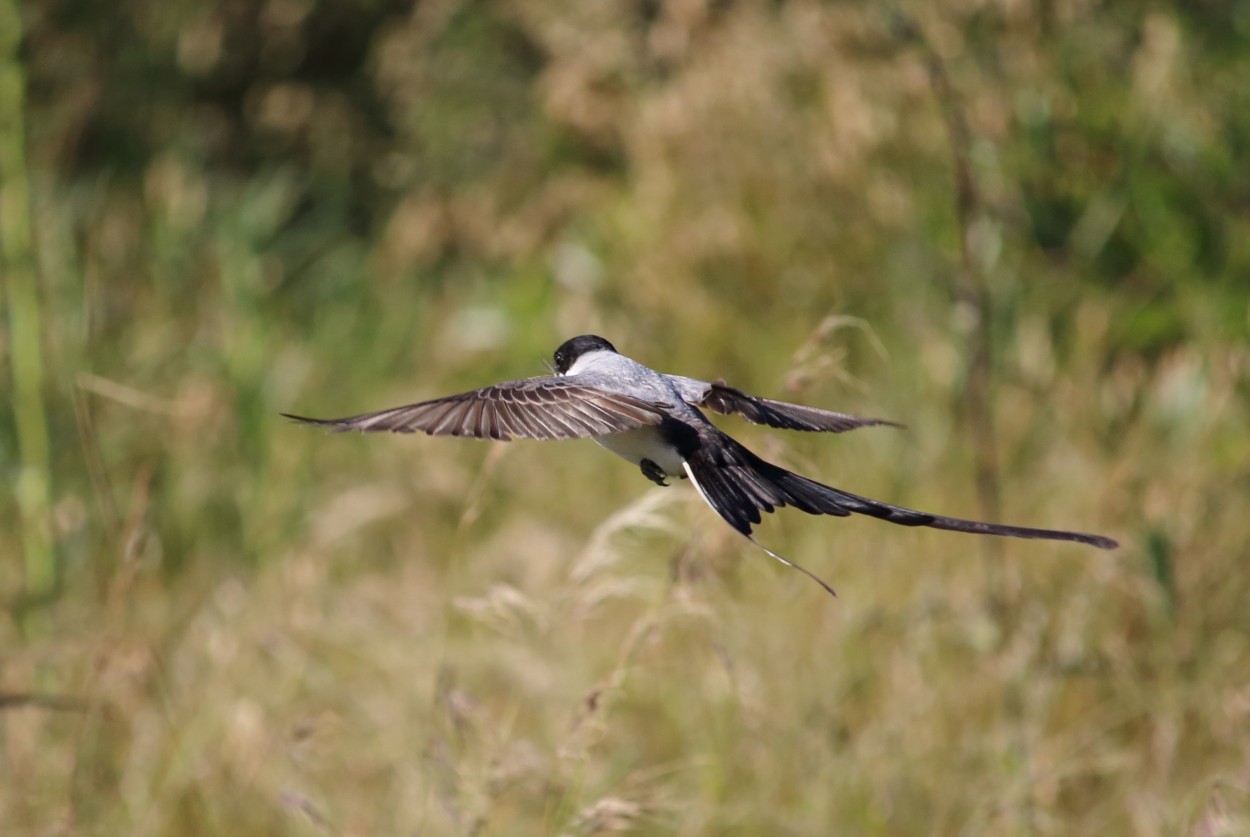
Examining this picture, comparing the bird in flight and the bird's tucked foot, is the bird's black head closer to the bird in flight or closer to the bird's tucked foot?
the bird in flight

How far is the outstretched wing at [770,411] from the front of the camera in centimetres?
162

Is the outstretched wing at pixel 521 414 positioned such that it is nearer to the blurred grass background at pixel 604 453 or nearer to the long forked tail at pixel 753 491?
the long forked tail at pixel 753 491

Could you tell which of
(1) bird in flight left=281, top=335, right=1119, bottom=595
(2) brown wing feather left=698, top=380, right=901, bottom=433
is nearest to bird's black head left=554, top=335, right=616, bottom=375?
(1) bird in flight left=281, top=335, right=1119, bottom=595

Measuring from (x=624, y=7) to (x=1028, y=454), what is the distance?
2.44 metres

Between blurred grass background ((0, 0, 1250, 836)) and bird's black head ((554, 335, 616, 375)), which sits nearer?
bird's black head ((554, 335, 616, 375))

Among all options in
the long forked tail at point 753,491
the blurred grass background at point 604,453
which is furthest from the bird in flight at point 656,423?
the blurred grass background at point 604,453

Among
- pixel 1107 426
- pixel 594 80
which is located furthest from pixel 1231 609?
pixel 594 80

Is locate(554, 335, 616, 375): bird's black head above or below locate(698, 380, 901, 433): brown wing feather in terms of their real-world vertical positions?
above

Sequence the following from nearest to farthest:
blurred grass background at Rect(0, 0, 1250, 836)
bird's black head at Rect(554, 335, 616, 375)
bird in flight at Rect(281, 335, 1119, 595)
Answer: bird in flight at Rect(281, 335, 1119, 595)
bird's black head at Rect(554, 335, 616, 375)
blurred grass background at Rect(0, 0, 1250, 836)

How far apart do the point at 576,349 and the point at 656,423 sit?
31cm

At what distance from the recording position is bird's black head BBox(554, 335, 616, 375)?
173 cm

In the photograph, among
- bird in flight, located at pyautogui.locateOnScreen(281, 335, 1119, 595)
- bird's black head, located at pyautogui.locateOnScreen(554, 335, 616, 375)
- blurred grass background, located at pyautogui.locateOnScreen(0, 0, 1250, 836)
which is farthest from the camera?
blurred grass background, located at pyautogui.locateOnScreen(0, 0, 1250, 836)

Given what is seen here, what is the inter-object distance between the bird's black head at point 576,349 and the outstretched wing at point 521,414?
187 millimetres

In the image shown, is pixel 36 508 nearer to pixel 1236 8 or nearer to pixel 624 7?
pixel 624 7
